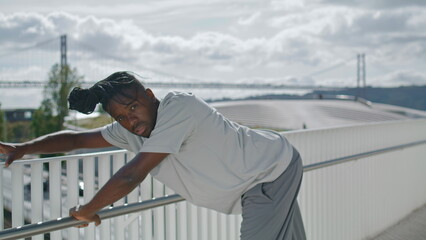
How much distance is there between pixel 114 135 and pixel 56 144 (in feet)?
0.79

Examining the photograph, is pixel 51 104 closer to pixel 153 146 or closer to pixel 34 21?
pixel 34 21

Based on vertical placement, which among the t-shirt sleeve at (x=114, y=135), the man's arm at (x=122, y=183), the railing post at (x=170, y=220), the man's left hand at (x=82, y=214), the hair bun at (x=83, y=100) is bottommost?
the railing post at (x=170, y=220)

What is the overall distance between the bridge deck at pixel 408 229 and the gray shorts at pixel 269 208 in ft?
9.52

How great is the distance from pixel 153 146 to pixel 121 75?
28 centimetres

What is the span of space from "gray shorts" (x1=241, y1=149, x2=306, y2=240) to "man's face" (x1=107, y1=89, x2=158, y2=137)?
1.78 ft

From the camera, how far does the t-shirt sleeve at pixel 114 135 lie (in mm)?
2262

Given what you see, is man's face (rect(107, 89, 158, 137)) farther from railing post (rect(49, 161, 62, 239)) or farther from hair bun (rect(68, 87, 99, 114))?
railing post (rect(49, 161, 62, 239))

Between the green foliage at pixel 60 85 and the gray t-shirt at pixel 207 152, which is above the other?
the gray t-shirt at pixel 207 152

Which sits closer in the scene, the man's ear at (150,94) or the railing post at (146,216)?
the man's ear at (150,94)

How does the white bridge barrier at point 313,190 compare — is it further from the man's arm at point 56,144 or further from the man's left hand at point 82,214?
the man's left hand at point 82,214

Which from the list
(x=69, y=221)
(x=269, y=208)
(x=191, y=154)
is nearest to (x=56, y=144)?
(x=69, y=221)

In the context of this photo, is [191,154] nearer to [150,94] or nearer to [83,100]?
[150,94]

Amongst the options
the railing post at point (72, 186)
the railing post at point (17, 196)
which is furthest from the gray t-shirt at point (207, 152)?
the railing post at point (17, 196)

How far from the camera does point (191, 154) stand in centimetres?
202
